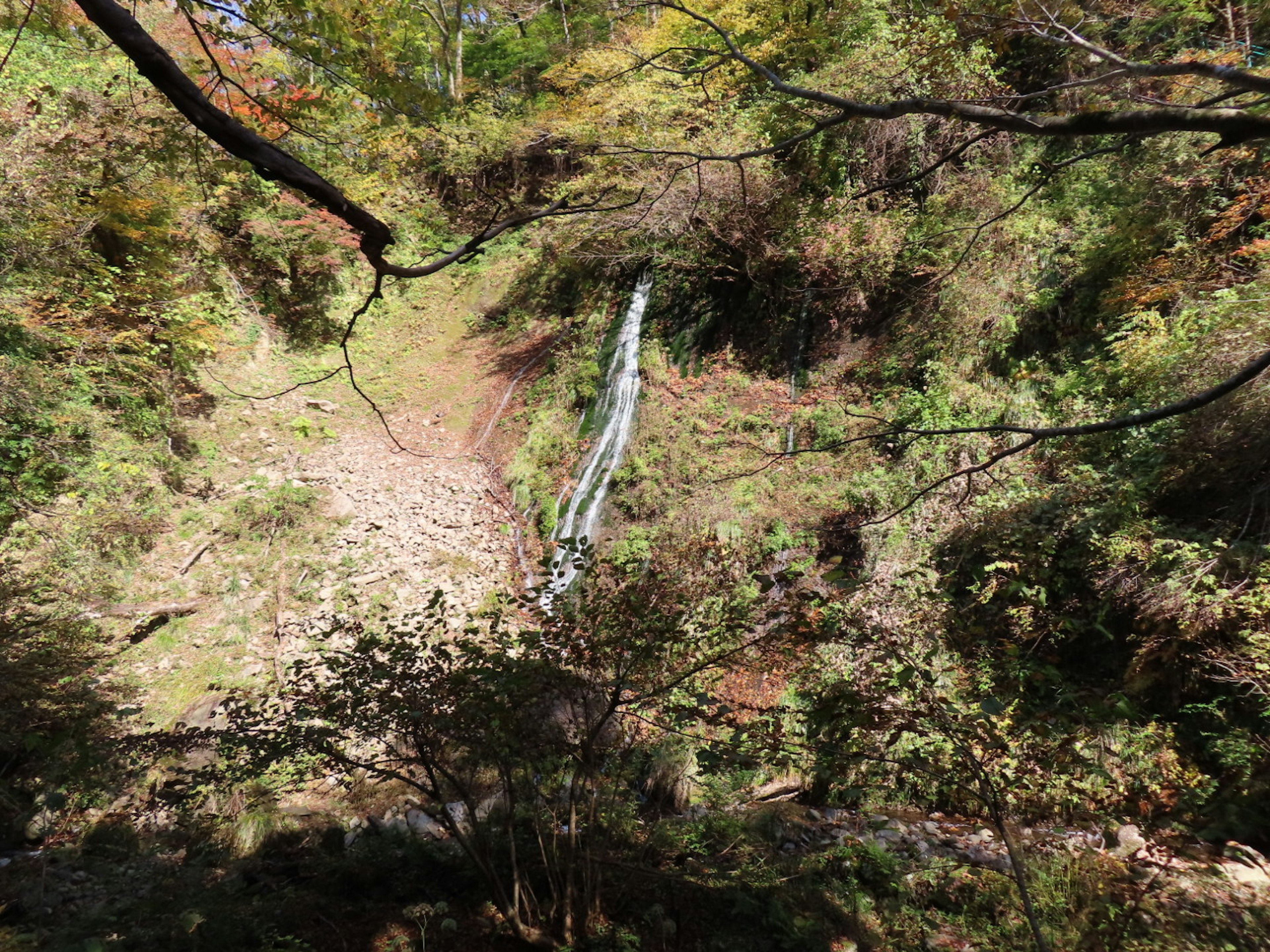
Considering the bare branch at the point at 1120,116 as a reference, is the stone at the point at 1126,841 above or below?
below

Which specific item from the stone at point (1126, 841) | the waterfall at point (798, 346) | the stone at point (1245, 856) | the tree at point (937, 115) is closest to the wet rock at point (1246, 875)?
the stone at point (1245, 856)

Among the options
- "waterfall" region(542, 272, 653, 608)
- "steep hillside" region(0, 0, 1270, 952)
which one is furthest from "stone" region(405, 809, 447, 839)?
"waterfall" region(542, 272, 653, 608)

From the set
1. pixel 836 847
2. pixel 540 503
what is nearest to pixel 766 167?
pixel 540 503

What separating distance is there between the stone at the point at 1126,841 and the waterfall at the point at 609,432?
5.78 meters

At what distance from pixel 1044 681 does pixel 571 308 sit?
40.7ft

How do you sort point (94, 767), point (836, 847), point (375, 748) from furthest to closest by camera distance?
point (375, 748) < point (836, 847) < point (94, 767)

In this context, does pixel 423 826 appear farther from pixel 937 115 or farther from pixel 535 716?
pixel 937 115

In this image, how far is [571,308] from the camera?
14.5 m

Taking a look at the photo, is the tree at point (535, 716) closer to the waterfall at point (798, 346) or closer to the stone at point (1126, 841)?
the stone at point (1126, 841)

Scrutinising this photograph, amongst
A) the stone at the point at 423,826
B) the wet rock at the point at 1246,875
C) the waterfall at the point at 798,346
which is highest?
the waterfall at the point at 798,346

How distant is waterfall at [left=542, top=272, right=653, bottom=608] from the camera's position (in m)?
9.05

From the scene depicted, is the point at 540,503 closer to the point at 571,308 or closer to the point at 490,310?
the point at 571,308

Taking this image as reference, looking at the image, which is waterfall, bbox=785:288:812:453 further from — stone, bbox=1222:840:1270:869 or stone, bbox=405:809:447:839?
stone, bbox=405:809:447:839

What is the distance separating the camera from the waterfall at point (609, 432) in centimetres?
905
